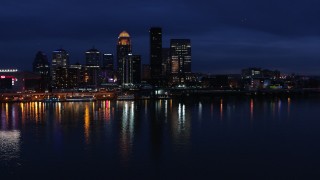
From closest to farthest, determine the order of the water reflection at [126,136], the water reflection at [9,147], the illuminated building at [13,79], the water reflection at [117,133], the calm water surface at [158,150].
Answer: the calm water surface at [158,150] < the water reflection at [9,147] < the water reflection at [126,136] < the water reflection at [117,133] < the illuminated building at [13,79]

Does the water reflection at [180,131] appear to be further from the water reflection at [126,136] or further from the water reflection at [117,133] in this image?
the water reflection at [126,136]

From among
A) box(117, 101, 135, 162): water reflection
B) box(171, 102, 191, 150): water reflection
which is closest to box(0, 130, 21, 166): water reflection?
box(117, 101, 135, 162): water reflection

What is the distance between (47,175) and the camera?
1202cm

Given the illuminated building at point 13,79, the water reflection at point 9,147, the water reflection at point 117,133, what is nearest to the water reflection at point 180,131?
the water reflection at point 117,133

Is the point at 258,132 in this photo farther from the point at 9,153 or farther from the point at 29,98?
the point at 29,98

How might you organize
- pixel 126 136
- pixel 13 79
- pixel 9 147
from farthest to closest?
1. pixel 13 79
2. pixel 126 136
3. pixel 9 147

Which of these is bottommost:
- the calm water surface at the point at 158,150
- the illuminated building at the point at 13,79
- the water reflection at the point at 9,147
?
the calm water surface at the point at 158,150

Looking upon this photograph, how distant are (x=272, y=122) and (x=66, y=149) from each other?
13.6 metres

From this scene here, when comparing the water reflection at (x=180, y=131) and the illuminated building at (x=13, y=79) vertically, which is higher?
the illuminated building at (x=13, y=79)

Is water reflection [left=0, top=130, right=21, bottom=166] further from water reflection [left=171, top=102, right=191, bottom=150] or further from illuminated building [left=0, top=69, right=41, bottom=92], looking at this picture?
illuminated building [left=0, top=69, right=41, bottom=92]

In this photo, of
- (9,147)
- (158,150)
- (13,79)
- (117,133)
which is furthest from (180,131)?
(13,79)

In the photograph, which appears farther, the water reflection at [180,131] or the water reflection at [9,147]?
the water reflection at [180,131]

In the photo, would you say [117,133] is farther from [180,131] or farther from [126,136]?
[180,131]

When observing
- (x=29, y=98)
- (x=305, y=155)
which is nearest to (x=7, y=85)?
(x=29, y=98)
